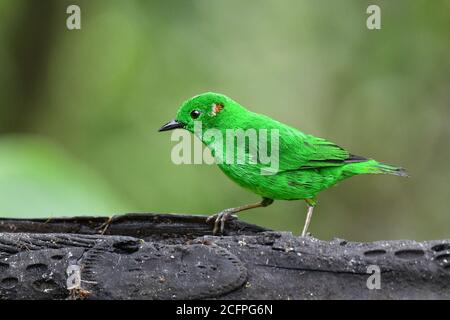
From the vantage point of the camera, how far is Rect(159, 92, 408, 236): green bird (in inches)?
149

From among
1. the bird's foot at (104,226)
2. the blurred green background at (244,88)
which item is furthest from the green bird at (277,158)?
the blurred green background at (244,88)

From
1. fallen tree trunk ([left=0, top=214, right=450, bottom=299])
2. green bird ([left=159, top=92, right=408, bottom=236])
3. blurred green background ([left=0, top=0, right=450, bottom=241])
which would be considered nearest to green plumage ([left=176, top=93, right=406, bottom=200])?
green bird ([left=159, top=92, right=408, bottom=236])

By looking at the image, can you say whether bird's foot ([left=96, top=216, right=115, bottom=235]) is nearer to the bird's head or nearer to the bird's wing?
the bird's head

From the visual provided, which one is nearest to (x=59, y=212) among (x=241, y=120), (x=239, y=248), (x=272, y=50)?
(x=241, y=120)

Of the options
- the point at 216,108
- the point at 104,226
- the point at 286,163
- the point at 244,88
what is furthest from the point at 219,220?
the point at 244,88

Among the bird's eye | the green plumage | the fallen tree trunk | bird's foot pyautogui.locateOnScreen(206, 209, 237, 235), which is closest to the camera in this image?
the fallen tree trunk

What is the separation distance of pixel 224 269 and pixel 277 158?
1382mm

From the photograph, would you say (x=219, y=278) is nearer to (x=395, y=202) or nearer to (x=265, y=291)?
(x=265, y=291)

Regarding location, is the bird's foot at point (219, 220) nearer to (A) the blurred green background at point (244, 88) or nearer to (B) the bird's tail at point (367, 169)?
(B) the bird's tail at point (367, 169)

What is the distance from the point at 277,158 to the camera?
3916 millimetres

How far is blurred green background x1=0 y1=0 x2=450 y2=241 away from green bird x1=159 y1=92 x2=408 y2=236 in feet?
9.89

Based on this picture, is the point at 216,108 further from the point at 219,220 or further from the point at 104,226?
the point at 104,226

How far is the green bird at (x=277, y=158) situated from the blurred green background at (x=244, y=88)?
9.89 feet

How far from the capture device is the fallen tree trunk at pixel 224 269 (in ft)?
8.41
